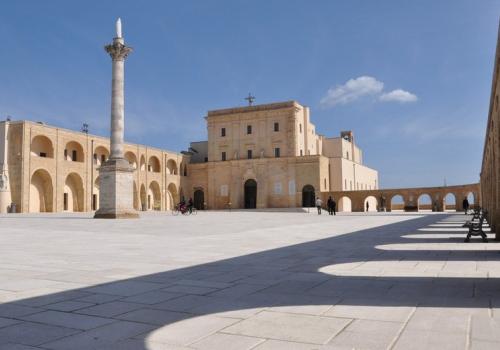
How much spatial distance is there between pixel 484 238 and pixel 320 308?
854cm

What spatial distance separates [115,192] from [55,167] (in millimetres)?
18219

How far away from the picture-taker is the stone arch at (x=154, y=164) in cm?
5831

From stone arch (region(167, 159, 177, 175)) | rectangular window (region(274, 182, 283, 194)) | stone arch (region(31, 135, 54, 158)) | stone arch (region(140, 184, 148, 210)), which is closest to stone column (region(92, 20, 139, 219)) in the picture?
stone arch (region(31, 135, 54, 158))

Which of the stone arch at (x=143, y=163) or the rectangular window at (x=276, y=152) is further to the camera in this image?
the rectangular window at (x=276, y=152)

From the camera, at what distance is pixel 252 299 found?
510 cm

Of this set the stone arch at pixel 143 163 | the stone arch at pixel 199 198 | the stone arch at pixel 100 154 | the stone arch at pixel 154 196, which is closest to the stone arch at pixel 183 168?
the stone arch at pixel 199 198

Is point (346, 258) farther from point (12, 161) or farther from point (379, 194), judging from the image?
point (379, 194)

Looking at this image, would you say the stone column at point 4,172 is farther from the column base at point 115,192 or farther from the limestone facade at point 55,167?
the column base at point 115,192

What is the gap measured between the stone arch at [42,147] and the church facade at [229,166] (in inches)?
3.5

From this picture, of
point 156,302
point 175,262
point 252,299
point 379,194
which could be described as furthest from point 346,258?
point 379,194

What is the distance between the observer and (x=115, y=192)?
2731cm

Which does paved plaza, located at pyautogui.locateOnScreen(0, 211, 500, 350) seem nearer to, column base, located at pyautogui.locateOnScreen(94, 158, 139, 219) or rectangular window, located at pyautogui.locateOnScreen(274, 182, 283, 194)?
column base, located at pyautogui.locateOnScreen(94, 158, 139, 219)

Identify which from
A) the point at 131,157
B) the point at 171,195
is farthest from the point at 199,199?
the point at 131,157

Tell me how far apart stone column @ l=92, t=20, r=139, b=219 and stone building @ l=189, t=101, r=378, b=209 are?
2894 centimetres
